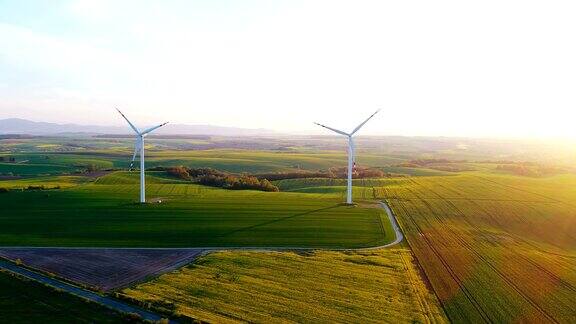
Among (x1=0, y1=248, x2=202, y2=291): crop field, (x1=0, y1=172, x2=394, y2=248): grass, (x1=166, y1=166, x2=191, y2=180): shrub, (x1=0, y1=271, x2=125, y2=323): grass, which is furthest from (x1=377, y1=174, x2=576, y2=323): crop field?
(x1=166, y1=166, x2=191, y2=180): shrub

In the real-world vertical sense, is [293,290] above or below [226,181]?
below

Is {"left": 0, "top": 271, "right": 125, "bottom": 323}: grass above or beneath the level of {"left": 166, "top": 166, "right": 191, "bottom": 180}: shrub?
beneath

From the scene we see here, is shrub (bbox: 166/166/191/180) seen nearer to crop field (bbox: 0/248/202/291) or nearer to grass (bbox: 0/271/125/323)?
crop field (bbox: 0/248/202/291)

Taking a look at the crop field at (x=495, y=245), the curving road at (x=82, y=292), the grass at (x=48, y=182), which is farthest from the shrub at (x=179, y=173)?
the curving road at (x=82, y=292)

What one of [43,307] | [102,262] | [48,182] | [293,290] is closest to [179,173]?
[48,182]

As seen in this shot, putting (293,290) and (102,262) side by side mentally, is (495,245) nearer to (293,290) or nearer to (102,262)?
(293,290)

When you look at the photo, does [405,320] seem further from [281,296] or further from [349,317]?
[281,296]
